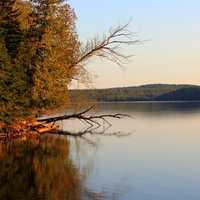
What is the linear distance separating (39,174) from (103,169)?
2.99m

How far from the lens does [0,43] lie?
38.8 meters

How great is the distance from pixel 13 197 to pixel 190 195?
5.98m

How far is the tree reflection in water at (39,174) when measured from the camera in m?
20.3

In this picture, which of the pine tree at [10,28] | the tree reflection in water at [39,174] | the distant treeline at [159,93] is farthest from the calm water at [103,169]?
the distant treeline at [159,93]

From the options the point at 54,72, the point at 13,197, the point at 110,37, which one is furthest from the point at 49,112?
the point at 13,197

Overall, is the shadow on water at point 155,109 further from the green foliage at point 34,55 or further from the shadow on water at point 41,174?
the shadow on water at point 41,174

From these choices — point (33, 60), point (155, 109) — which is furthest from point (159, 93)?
point (33, 60)

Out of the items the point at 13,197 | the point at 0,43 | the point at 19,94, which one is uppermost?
the point at 0,43

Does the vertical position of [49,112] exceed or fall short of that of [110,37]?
it falls short

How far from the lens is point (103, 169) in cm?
2606

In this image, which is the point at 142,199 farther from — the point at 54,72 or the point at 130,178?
the point at 54,72

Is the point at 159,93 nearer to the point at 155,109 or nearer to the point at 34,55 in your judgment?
the point at 155,109

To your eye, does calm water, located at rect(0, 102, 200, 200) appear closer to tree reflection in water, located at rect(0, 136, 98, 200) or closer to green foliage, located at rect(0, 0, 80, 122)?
tree reflection in water, located at rect(0, 136, 98, 200)

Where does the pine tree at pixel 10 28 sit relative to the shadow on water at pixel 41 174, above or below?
above
